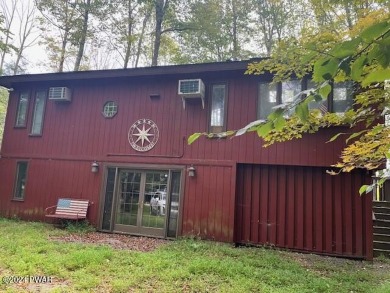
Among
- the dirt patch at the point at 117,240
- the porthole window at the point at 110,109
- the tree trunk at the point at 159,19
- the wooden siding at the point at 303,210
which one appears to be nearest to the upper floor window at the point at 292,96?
the wooden siding at the point at 303,210

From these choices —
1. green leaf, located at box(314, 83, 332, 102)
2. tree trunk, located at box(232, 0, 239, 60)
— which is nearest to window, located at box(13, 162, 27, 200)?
green leaf, located at box(314, 83, 332, 102)

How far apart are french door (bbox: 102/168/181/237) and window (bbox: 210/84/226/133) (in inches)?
59.0

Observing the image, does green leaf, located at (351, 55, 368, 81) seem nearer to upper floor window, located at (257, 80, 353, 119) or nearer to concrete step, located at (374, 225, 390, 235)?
upper floor window, located at (257, 80, 353, 119)

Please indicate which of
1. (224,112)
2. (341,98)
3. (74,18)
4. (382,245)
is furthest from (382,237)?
(74,18)

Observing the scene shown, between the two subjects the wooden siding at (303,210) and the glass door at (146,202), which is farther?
the glass door at (146,202)

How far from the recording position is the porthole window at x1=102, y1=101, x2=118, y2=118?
27.6 ft

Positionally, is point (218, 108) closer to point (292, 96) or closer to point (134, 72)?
point (292, 96)

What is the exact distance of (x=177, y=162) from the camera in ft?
24.8

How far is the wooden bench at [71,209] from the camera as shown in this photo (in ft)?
25.7

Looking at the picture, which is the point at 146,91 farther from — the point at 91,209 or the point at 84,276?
the point at 84,276

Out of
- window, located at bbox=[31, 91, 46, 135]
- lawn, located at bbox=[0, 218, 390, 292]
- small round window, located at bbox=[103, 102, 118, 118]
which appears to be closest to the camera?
lawn, located at bbox=[0, 218, 390, 292]

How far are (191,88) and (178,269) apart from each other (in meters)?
4.27

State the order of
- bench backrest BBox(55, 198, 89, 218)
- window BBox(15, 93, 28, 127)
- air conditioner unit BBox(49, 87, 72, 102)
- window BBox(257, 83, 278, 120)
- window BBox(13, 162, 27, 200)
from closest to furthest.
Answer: window BBox(257, 83, 278, 120), bench backrest BBox(55, 198, 89, 218), air conditioner unit BBox(49, 87, 72, 102), window BBox(13, 162, 27, 200), window BBox(15, 93, 28, 127)

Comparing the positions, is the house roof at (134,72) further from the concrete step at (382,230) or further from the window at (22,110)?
the concrete step at (382,230)
